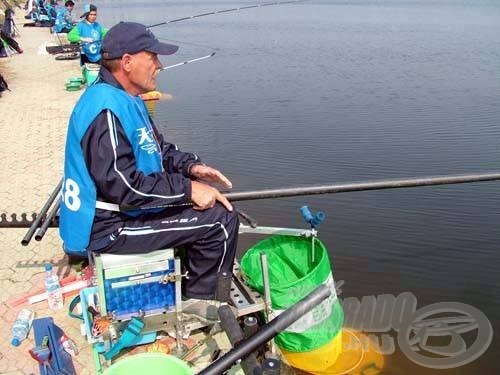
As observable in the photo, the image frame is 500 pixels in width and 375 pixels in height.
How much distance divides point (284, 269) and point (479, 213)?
3714 millimetres

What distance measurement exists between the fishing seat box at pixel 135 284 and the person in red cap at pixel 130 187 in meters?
0.08

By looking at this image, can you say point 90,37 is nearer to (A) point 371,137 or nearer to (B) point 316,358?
(A) point 371,137

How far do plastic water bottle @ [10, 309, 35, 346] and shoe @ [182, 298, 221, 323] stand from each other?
1.30m

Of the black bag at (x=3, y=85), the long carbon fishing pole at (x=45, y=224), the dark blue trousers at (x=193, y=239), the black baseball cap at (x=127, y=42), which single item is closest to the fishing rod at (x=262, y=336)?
the dark blue trousers at (x=193, y=239)

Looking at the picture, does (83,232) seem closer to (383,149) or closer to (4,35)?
(383,149)

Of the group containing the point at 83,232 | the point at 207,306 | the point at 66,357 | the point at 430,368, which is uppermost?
the point at 83,232

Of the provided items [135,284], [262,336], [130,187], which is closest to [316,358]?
[135,284]

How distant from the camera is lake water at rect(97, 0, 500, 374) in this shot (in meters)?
5.54

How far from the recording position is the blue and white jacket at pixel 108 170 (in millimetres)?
2557

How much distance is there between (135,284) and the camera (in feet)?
9.70

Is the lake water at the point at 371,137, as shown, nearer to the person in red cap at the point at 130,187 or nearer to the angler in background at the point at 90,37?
the person in red cap at the point at 130,187

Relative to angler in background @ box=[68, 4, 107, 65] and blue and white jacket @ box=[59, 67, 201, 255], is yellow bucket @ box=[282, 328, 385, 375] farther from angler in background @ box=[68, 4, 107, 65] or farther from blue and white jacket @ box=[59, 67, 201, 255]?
angler in background @ box=[68, 4, 107, 65]

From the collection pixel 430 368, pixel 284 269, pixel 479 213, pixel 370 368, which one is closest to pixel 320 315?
pixel 284 269

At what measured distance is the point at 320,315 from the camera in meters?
3.38
